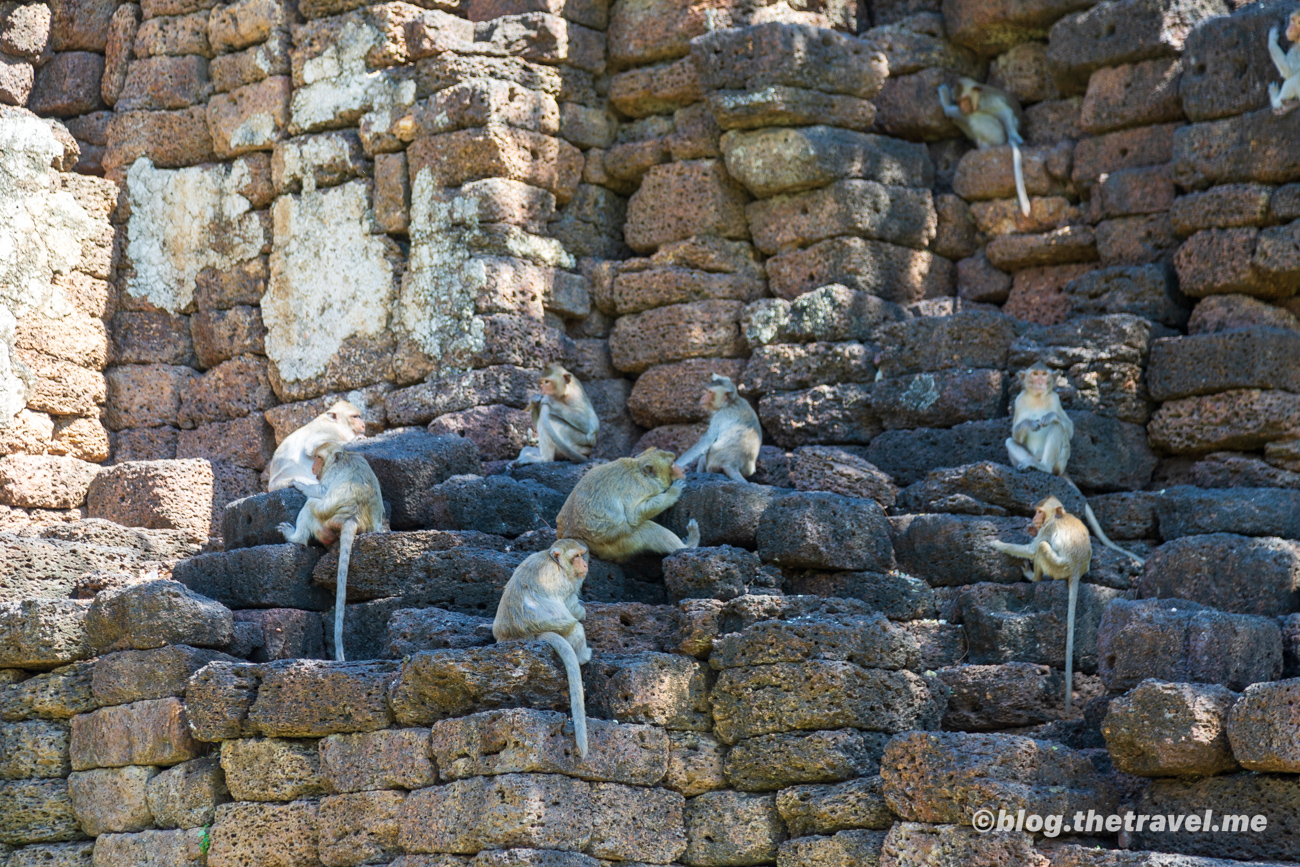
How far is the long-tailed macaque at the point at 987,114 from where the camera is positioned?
15.9 metres

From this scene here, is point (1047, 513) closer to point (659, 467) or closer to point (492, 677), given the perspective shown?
point (659, 467)

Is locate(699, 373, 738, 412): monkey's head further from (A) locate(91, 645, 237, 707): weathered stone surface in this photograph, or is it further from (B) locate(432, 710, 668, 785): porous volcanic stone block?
(A) locate(91, 645, 237, 707): weathered stone surface

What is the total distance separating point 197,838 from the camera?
1109cm

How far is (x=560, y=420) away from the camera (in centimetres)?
1412

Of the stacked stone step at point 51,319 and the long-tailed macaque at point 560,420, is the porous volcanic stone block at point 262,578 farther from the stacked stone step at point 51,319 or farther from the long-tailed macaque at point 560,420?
the stacked stone step at point 51,319

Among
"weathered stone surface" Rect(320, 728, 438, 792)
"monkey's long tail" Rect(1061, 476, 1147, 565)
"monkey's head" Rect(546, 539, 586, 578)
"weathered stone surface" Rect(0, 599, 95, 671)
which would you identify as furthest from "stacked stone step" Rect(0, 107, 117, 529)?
"monkey's long tail" Rect(1061, 476, 1147, 565)

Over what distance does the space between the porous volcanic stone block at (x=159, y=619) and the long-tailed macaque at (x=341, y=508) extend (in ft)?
2.60

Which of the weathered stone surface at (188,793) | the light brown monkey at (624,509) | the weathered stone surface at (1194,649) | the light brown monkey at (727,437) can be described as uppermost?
the light brown monkey at (727,437)

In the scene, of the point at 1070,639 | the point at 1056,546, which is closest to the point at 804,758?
the point at 1070,639

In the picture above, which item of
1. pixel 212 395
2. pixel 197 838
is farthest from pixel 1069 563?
pixel 212 395

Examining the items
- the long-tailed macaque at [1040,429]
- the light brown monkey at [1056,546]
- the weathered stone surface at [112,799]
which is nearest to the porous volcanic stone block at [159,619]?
the weathered stone surface at [112,799]

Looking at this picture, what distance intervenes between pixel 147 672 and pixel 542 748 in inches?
120

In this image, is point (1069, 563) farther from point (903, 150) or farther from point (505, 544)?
point (903, 150)

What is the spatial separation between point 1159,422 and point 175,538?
7.37 m
